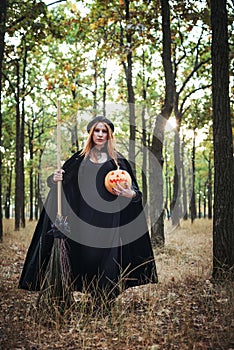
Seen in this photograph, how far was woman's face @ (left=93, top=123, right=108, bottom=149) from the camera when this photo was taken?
17.4ft

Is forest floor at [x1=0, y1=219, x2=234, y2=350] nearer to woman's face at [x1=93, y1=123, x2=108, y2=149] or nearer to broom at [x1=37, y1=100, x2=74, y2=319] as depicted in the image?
broom at [x1=37, y1=100, x2=74, y2=319]

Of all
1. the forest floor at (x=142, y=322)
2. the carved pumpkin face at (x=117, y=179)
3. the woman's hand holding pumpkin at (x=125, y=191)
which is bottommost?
the forest floor at (x=142, y=322)

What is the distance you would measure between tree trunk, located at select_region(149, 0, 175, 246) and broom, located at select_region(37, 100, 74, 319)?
5.34 m

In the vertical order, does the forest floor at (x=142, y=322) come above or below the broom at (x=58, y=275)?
below

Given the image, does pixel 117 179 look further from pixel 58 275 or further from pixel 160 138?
pixel 160 138

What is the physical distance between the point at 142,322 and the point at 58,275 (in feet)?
3.58

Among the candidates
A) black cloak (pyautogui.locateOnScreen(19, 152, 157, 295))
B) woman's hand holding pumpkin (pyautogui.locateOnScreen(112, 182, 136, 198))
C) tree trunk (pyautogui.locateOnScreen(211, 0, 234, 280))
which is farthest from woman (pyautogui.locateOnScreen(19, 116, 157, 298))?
tree trunk (pyautogui.locateOnScreen(211, 0, 234, 280))

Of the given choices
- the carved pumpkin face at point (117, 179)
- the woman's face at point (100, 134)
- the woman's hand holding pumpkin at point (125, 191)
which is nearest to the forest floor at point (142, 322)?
the woman's hand holding pumpkin at point (125, 191)

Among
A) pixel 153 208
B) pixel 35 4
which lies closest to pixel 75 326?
A: pixel 153 208

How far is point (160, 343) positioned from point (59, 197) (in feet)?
6.42

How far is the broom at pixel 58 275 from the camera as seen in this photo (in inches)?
191

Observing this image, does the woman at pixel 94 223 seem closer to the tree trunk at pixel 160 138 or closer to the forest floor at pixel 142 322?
the forest floor at pixel 142 322


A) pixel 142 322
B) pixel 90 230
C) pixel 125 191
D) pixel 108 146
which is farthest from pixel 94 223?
pixel 142 322

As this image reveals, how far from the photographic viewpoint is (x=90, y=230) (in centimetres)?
536
